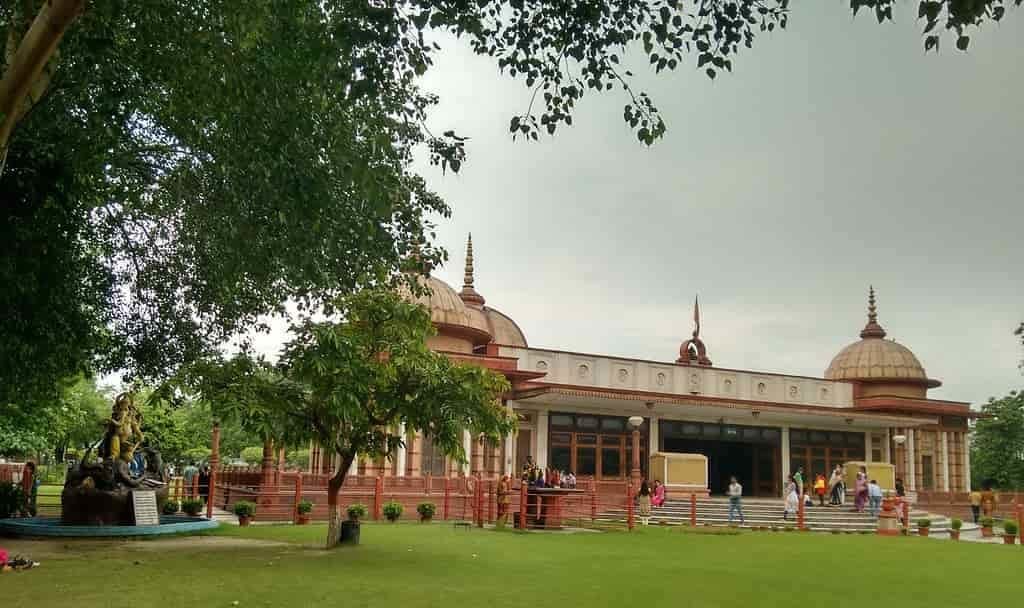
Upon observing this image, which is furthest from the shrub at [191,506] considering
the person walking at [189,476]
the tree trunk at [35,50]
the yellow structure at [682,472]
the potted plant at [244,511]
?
the yellow structure at [682,472]

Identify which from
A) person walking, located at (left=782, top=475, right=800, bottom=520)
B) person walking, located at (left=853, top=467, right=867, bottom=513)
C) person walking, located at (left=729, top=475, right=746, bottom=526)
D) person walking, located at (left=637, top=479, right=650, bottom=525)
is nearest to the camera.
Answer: person walking, located at (left=729, top=475, right=746, bottom=526)

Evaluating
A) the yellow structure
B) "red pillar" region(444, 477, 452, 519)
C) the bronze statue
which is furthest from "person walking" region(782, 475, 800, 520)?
the bronze statue

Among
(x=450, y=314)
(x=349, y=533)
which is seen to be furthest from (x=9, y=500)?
(x=450, y=314)

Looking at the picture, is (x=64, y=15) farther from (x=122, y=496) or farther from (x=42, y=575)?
(x=122, y=496)

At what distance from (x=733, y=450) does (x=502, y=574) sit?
28.5 m

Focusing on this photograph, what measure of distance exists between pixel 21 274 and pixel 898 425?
109 ft

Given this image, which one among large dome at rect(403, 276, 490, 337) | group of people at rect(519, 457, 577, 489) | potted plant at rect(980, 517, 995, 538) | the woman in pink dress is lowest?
potted plant at rect(980, 517, 995, 538)

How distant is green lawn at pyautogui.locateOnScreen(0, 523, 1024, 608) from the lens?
1003 centimetres

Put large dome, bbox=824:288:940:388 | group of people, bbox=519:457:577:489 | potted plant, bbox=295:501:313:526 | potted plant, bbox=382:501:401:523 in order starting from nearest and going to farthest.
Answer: potted plant, bbox=295:501:313:526, group of people, bbox=519:457:577:489, potted plant, bbox=382:501:401:523, large dome, bbox=824:288:940:388

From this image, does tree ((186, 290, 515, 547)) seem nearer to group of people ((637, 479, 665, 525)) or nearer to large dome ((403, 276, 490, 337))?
group of people ((637, 479, 665, 525))

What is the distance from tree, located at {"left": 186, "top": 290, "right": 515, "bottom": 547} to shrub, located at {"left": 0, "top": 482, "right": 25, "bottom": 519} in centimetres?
957

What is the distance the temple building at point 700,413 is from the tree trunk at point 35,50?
20.3 meters

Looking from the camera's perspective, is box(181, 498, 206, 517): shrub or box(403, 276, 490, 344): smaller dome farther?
box(403, 276, 490, 344): smaller dome

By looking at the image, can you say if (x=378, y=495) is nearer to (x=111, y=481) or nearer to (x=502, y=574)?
(x=111, y=481)
